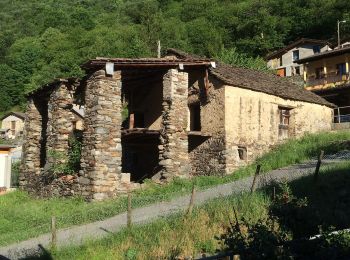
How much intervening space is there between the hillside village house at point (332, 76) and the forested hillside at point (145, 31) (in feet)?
20.4

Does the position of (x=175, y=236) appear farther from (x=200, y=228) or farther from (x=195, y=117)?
(x=195, y=117)

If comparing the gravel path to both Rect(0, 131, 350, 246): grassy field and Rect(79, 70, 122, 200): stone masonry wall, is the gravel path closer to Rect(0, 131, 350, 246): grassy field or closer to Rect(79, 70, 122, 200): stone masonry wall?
Rect(0, 131, 350, 246): grassy field

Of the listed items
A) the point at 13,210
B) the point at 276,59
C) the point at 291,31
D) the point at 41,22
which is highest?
the point at 41,22

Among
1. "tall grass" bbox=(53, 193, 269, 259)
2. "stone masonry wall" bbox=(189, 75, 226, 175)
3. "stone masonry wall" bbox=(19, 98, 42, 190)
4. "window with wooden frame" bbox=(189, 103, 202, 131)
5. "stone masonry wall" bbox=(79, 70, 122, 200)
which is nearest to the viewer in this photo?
"tall grass" bbox=(53, 193, 269, 259)

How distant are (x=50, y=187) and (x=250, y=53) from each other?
47982mm

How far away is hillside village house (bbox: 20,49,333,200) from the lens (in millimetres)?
18422

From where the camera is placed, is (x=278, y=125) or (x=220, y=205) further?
(x=278, y=125)

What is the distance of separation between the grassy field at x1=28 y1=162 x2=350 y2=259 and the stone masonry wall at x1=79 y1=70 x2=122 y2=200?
764 cm

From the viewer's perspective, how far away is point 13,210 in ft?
59.3

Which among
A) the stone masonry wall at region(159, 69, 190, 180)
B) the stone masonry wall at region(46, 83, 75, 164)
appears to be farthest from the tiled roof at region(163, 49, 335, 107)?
the stone masonry wall at region(46, 83, 75, 164)

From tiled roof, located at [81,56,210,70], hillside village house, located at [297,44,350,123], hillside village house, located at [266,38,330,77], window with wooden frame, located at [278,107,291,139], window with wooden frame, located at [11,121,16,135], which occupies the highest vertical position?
hillside village house, located at [266,38,330,77]

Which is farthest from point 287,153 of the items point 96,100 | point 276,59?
point 276,59

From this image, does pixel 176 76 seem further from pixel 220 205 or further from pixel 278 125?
pixel 220 205

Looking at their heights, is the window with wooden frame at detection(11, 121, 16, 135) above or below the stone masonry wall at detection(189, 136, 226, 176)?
above
